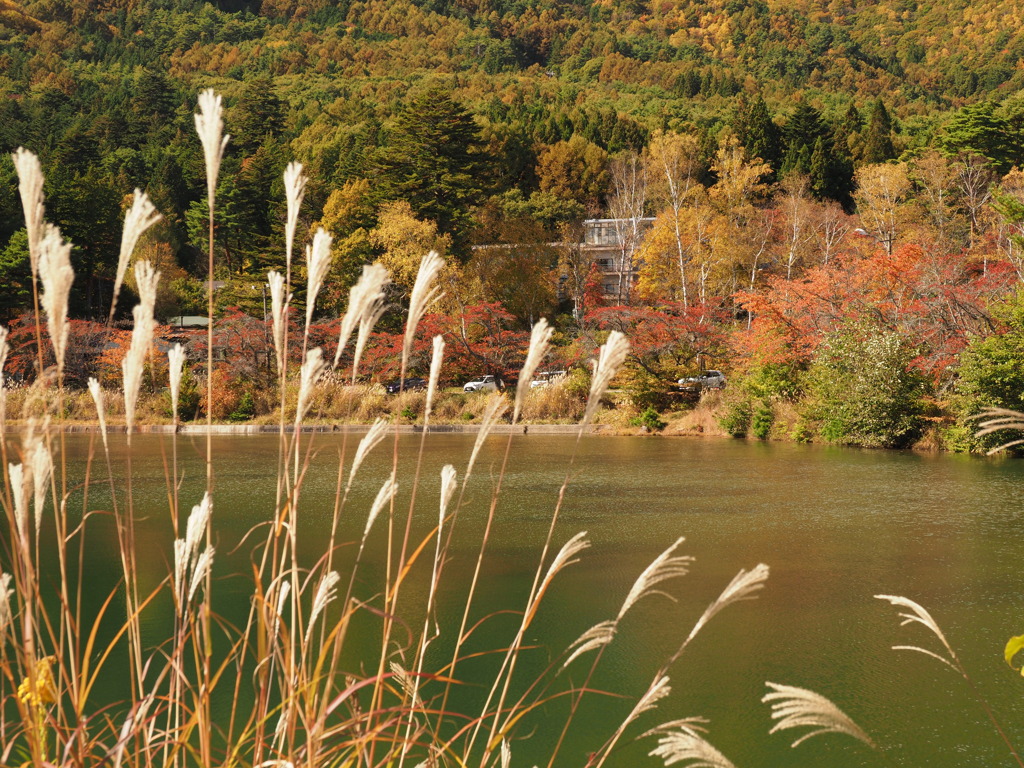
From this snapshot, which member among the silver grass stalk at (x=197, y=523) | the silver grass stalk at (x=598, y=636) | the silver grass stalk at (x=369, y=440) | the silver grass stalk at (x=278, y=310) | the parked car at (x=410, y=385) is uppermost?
the silver grass stalk at (x=278, y=310)

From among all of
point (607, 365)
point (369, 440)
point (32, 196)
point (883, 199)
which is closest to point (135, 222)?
point (32, 196)

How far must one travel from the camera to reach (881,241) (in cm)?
2356

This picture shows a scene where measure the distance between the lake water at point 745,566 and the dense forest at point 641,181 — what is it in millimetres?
2984

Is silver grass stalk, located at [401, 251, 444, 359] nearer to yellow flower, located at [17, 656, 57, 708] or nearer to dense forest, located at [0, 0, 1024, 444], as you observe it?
dense forest, located at [0, 0, 1024, 444]

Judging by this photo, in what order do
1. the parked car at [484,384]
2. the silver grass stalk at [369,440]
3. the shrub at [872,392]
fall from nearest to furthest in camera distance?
the silver grass stalk at [369,440], the shrub at [872,392], the parked car at [484,384]

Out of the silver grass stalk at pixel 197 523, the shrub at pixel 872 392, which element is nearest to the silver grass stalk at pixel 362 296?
the silver grass stalk at pixel 197 523

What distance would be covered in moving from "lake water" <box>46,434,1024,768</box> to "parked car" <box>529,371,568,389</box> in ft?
23.1

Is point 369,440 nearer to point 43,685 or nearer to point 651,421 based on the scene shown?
point 43,685

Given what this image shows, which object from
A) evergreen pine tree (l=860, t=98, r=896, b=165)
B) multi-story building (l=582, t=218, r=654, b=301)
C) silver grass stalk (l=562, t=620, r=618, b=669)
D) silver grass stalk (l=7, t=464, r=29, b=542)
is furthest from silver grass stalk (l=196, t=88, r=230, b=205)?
evergreen pine tree (l=860, t=98, r=896, b=165)

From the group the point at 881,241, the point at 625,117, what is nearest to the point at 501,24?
the point at 625,117

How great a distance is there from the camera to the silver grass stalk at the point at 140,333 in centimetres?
130

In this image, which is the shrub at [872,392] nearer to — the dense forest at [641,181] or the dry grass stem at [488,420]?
the dense forest at [641,181]

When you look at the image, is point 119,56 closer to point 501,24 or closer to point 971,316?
point 501,24

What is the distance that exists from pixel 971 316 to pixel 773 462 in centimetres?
486
